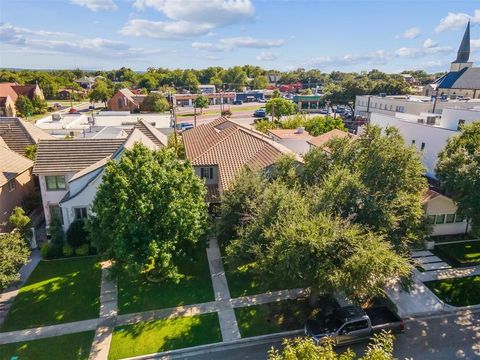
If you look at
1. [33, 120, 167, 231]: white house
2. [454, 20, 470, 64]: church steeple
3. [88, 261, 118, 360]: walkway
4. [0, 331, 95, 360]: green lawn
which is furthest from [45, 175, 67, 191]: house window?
[454, 20, 470, 64]: church steeple

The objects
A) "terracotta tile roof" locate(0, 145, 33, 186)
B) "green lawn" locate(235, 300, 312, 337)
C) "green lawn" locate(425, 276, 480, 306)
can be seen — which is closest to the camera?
"green lawn" locate(235, 300, 312, 337)

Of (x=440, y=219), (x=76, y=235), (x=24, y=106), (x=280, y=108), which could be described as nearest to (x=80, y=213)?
(x=76, y=235)

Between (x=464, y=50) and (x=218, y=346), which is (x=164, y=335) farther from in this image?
(x=464, y=50)

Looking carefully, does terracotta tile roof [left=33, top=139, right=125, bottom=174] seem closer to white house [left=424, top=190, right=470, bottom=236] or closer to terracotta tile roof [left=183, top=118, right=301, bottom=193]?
terracotta tile roof [left=183, top=118, right=301, bottom=193]

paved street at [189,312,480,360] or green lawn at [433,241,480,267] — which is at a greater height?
green lawn at [433,241,480,267]

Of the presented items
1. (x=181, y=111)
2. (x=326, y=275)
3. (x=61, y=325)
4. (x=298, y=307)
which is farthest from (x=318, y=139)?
(x=181, y=111)

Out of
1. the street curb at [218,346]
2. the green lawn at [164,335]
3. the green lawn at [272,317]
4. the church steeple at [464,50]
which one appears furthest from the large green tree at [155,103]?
the church steeple at [464,50]

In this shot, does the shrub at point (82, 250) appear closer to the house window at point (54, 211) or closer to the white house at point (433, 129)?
the house window at point (54, 211)

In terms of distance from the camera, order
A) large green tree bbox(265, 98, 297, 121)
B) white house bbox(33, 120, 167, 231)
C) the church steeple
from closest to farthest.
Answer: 1. white house bbox(33, 120, 167, 231)
2. large green tree bbox(265, 98, 297, 121)
3. the church steeple
